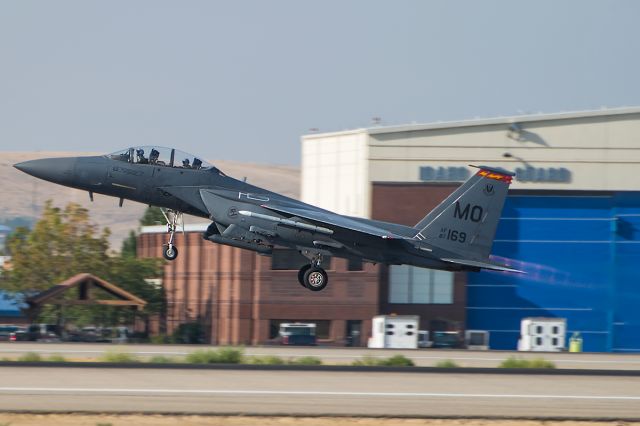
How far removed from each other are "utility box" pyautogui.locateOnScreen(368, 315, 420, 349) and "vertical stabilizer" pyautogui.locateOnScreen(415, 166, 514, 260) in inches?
948

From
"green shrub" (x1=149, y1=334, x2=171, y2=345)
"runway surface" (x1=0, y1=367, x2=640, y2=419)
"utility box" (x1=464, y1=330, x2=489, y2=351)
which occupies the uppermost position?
"runway surface" (x1=0, y1=367, x2=640, y2=419)

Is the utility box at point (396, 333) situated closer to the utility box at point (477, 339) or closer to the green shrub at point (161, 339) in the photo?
the utility box at point (477, 339)

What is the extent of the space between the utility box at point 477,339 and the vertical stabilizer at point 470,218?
93.2 feet

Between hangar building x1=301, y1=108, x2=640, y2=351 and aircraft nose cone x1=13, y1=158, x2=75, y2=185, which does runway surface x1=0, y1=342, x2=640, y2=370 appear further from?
aircraft nose cone x1=13, y1=158, x2=75, y2=185

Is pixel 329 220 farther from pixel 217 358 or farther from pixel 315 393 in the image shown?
pixel 217 358

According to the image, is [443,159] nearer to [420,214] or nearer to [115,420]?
[420,214]

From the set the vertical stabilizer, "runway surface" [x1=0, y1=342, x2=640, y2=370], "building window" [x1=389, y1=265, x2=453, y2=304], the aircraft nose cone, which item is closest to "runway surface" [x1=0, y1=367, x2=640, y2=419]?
the vertical stabilizer

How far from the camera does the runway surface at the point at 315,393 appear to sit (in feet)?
86.0

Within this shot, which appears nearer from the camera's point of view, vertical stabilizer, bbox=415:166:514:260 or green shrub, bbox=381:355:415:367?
vertical stabilizer, bbox=415:166:514:260

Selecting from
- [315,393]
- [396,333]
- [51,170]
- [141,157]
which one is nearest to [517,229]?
[396,333]

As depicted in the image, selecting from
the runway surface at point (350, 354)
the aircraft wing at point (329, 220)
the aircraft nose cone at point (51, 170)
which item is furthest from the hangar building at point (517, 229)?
the aircraft nose cone at point (51, 170)

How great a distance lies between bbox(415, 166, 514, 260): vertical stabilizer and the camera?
110 feet

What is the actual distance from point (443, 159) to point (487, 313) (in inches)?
392

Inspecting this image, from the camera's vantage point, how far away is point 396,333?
2272 inches
